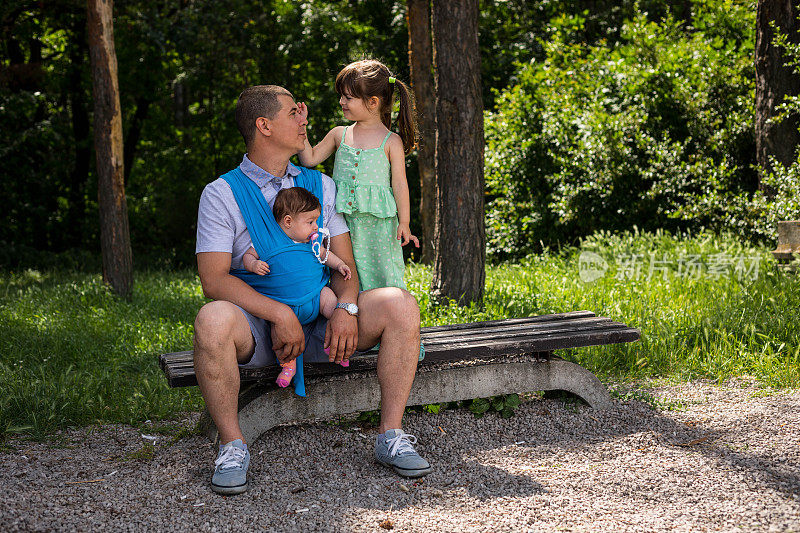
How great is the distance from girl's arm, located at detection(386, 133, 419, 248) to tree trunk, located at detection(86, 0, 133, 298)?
5.28m

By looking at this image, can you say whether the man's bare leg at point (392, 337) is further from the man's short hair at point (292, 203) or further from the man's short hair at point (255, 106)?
the man's short hair at point (255, 106)

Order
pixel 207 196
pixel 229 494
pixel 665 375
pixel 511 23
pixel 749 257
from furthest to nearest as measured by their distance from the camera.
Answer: pixel 511 23 → pixel 749 257 → pixel 665 375 → pixel 207 196 → pixel 229 494

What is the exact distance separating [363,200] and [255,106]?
0.67 meters

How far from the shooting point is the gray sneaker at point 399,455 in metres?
3.28

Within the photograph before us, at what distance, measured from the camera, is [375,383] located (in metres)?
3.88

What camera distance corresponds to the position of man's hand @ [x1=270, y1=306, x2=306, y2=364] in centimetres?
323

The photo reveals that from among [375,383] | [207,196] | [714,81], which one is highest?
[714,81]

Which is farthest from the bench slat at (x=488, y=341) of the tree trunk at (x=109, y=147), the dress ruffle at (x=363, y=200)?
the tree trunk at (x=109, y=147)

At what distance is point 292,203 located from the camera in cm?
335

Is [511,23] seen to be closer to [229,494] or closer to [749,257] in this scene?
[749,257]

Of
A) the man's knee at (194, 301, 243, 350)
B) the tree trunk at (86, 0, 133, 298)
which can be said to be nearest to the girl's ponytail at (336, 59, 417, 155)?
the man's knee at (194, 301, 243, 350)

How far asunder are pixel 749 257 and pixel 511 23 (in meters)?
9.55

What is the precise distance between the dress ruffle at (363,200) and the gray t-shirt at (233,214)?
0.10 meters

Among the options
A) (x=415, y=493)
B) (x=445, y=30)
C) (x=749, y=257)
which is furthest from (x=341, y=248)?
(x=749, y=257)
